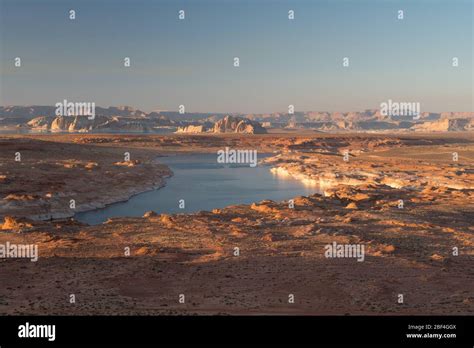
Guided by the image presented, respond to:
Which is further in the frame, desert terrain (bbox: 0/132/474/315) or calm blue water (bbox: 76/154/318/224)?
calm blue water (bbox: 76/154/318/224)

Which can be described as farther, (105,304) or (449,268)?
(449,268)

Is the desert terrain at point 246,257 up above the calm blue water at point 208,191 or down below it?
above

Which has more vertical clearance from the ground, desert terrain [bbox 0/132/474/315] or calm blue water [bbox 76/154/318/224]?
desert terrain [bbox 0/132/474/315]

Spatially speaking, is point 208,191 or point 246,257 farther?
point 208,191

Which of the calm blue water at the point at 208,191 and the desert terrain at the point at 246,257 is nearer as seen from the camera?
the desert terrain at the point at 246,257

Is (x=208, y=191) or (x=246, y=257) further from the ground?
(x=246, y=257)

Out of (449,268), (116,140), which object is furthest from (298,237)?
(116,140)

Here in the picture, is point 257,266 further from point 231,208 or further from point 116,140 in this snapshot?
point 116,140
